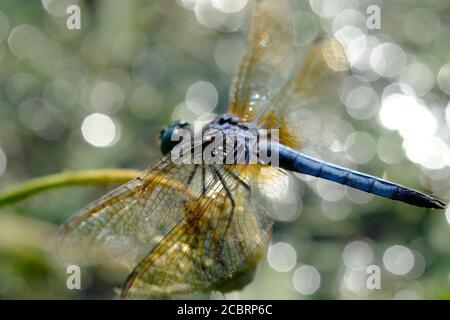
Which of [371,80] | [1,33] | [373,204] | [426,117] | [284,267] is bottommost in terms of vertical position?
[284,267]

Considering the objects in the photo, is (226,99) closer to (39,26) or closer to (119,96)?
(119,96)

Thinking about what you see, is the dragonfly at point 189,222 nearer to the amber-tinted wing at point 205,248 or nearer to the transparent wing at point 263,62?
the amber-tinted wing at point 205,248

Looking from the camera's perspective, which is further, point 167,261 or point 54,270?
point 54,270

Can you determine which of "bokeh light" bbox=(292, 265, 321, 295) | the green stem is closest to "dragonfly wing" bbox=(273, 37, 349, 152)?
the green stem

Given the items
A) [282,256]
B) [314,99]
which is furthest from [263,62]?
[282,256]

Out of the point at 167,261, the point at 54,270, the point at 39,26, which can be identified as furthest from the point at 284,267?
the point at 39,26

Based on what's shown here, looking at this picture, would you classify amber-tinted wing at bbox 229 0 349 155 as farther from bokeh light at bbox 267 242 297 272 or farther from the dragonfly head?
bokeh light at bbox 267 242 297 272
